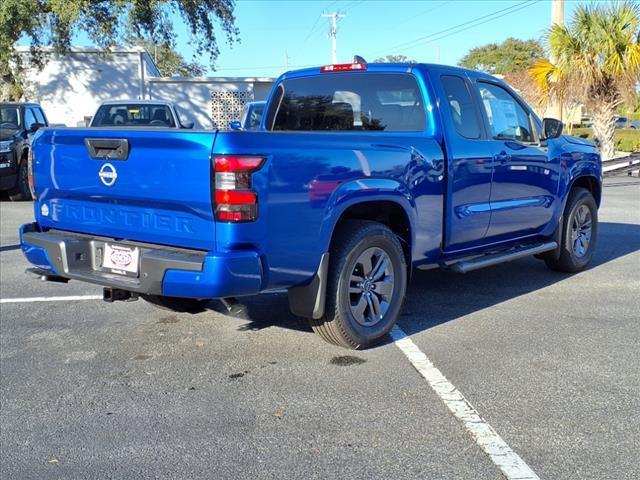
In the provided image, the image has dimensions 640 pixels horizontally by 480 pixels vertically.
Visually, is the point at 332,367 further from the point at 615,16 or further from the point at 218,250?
the point at 615,16

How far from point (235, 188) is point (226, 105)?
84.3 feet

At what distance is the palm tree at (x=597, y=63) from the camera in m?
17.2

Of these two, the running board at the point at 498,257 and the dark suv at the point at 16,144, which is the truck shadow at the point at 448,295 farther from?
the dark suv at the point at 16,144

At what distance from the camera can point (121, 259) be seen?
4145 mm

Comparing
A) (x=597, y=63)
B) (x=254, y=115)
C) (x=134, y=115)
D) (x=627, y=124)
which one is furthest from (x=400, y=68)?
(x=627, y=124)

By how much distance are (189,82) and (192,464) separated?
86.5ft

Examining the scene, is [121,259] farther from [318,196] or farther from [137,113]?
[137,113]

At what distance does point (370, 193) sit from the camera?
14.7ft

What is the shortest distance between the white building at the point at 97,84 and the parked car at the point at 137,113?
13.2 m

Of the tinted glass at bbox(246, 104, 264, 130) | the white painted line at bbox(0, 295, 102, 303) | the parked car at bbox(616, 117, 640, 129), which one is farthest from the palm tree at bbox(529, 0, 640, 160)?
the parked car at bbox(616, 117, 640, 129)

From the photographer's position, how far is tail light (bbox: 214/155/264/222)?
145 inches

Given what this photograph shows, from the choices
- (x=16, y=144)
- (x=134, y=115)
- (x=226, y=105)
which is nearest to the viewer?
(x=16, y=144)

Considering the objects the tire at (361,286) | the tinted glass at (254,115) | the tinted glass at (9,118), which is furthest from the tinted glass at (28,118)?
the tire at (361,286)

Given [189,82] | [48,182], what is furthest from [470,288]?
[189,82]
